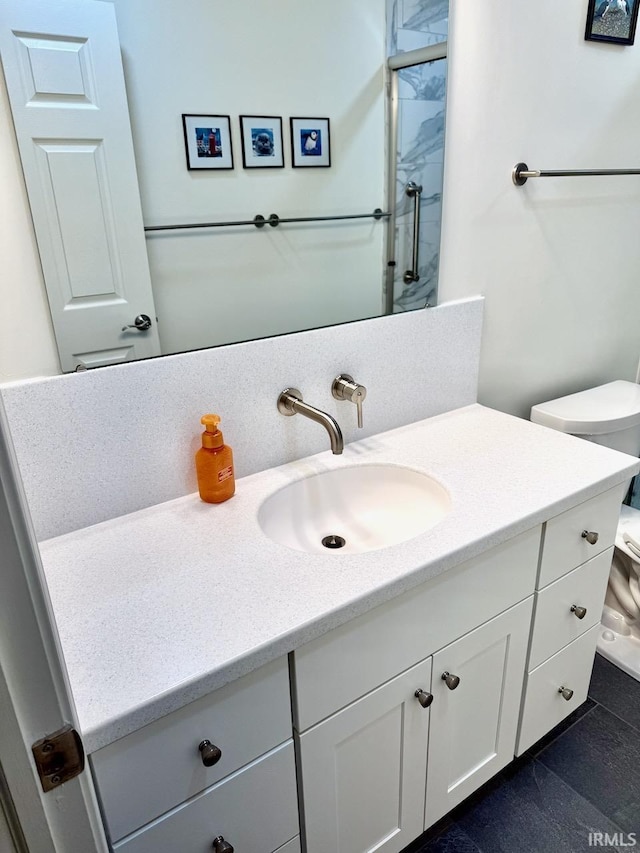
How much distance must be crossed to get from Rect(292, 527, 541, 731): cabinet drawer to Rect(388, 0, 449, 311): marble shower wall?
0.66 meters

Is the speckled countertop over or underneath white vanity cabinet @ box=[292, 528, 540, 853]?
over

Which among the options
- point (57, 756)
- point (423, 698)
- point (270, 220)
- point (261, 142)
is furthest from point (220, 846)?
point (261, 142)

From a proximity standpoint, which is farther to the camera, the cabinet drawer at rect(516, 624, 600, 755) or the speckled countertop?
the cabinet drawer at rect(516, 624, 600, 755)

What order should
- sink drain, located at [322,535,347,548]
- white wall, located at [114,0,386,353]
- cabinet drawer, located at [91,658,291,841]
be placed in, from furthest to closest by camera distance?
sink drain, located at [322,535,347,548], white wall, located at [114,0,386,353], cabinet drawer, located at [91,658,291,841]

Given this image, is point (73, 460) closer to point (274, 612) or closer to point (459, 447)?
point (274, 612)

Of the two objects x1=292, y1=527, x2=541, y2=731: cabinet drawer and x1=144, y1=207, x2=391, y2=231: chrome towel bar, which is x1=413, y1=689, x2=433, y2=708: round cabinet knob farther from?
x1=144, y1=207, x2=391, y2=231: chrome towel bar

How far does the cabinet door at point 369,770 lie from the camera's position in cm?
100

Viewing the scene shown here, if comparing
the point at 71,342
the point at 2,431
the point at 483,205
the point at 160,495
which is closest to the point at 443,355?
the point at 483,205

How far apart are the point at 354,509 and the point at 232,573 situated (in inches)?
16.6

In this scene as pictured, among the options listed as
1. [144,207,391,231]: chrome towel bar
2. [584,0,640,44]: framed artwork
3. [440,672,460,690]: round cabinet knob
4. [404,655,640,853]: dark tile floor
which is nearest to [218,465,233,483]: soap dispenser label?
[144,207,391,231]: chrome towel bar

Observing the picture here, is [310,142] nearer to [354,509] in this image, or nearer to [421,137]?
[421,137]

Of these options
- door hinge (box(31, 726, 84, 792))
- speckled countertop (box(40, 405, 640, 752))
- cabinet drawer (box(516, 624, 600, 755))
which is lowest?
cabinet drawer (box(516, 624, 600, 755))

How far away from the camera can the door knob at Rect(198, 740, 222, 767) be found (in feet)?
2.72

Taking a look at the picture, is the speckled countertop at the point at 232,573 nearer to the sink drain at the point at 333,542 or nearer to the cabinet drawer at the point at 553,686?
the sink drain at the point at 333,542
